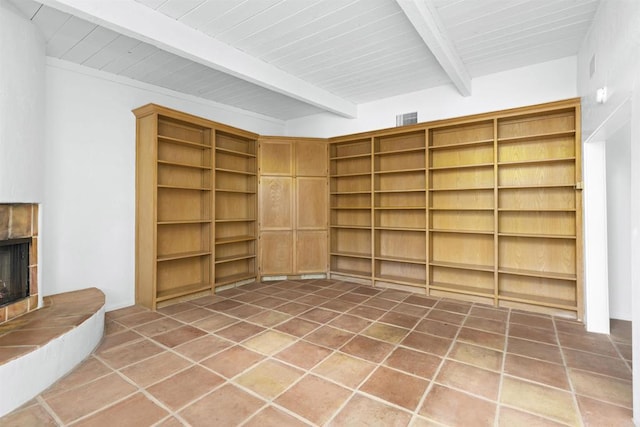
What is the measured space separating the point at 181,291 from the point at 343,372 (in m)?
2.72

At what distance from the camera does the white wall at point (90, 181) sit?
3400 mm

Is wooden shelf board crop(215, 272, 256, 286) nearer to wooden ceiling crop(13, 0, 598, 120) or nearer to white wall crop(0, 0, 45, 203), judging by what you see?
white wall crop(0, 0, 45, 203)

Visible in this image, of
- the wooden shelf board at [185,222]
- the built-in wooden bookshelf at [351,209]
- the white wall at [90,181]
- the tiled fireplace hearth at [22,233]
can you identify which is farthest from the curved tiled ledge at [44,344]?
the built-in wooden bookshelf at [351,209]

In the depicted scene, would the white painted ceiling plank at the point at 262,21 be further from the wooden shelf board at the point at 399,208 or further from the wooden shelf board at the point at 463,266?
the wooden shelf board at the point at 463,266

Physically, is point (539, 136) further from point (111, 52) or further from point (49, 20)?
point (49, 20)

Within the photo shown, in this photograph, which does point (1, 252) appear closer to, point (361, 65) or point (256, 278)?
point (256, 278)

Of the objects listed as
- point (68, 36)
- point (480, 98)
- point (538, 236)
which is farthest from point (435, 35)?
point (68, 36)

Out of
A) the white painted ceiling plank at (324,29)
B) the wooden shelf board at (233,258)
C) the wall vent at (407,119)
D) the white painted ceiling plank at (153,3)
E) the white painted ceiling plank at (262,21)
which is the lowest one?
the wooden shelf board at (233,258)

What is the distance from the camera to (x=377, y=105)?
16.9 ft

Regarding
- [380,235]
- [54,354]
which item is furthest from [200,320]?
[380,235]

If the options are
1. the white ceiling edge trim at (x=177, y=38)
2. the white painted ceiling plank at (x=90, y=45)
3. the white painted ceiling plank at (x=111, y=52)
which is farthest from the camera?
the white painted ceiling plank at (x=111, y=52)

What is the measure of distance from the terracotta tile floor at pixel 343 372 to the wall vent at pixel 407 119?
9.33ft

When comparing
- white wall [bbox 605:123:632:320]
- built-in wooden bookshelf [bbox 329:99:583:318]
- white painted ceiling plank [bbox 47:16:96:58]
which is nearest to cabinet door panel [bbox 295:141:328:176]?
built-in wooden bookshelf [bbox 329:99:583:318]

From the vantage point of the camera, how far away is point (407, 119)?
4840 millimetres
